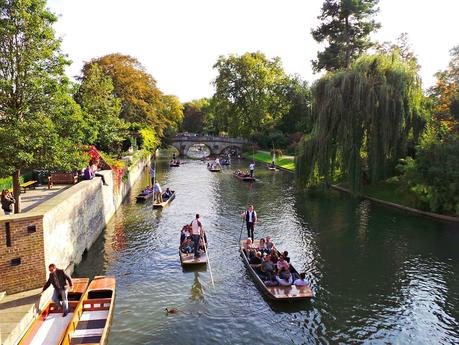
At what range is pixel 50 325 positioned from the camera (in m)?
10.5

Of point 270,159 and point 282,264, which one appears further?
point 270,159

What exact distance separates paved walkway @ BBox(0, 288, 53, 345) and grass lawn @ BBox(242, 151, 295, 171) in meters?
38.5

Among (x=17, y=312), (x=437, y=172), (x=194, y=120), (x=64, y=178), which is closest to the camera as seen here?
(x=17, y=312)

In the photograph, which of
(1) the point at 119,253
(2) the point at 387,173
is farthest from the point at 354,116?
(1) the point at 119,253

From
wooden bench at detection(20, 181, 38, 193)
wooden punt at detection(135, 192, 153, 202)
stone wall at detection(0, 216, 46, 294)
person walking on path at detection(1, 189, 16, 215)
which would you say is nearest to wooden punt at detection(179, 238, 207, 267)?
stone wall at detection(0, 216, 46, 294)

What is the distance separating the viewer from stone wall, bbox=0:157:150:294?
1159cm

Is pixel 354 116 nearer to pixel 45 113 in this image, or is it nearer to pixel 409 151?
pixel 409 151

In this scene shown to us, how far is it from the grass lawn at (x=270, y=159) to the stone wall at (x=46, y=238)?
32.9 meters

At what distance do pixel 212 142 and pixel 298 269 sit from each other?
200ft

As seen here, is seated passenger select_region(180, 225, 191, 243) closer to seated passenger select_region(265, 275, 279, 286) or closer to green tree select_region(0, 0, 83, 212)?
seated passenger select_region(265, 275, 279, 286)

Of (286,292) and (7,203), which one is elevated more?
(7,203)

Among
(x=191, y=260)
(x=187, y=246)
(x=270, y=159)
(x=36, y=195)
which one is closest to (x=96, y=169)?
(x=36, y=195)

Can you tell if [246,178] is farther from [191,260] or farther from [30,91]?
[30,91]

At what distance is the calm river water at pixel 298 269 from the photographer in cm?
1181
